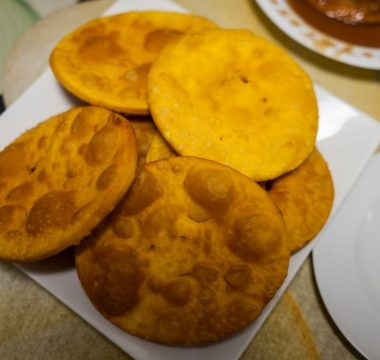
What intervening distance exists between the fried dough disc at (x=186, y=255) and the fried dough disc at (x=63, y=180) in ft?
0.20

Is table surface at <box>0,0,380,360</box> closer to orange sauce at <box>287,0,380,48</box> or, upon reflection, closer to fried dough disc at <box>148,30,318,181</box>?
fried dough disc at <box>148,30,318,181</box>

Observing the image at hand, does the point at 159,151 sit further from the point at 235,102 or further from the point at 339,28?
the point at 339,28

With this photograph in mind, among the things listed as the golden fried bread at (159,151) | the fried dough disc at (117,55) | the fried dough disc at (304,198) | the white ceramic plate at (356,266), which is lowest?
the white ceramic plate at (356,266)

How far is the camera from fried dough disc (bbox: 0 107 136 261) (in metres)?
0.67

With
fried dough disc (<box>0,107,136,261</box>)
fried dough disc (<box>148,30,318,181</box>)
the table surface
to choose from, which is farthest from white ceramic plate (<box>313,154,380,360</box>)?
fried dough disc (<box>0,107,136,261</box>)

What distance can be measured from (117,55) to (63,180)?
29cm

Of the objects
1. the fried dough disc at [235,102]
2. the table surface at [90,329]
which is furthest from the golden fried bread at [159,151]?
the table surface at [90,329]

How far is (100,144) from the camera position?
0.72m

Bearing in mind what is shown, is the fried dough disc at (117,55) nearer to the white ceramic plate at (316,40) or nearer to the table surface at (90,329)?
the white ceramic plate at (316,40)

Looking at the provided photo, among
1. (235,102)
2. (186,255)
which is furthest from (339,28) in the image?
(186,255)

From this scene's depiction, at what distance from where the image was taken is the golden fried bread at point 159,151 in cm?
80

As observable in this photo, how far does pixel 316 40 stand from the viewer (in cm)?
109

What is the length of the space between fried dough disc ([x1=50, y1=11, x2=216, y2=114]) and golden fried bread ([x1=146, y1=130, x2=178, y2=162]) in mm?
59

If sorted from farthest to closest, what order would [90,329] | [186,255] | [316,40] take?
[316,40]
[90,329]
[186,255]
